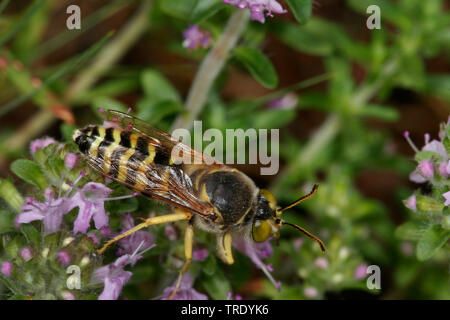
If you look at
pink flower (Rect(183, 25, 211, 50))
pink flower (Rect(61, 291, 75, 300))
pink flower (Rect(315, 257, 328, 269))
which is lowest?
pink flower (Rect(61, 291, 75, 300))

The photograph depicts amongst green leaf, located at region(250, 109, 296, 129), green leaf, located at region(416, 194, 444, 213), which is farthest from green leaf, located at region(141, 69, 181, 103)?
green leaf, located at region(416, 194, 444, 213)

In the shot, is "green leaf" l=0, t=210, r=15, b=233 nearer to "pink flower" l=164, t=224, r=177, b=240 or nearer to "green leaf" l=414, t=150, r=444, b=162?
"pink flower" l=164, t=224, r=177, b=240

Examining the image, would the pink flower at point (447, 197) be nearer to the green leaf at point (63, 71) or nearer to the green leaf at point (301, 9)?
the green leaf at point (301, 9)

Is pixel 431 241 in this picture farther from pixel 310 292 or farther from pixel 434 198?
pixel 310 292

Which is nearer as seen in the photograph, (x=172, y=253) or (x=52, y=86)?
(x=172, y=253)

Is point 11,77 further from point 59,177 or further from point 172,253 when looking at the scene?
point 172,253
